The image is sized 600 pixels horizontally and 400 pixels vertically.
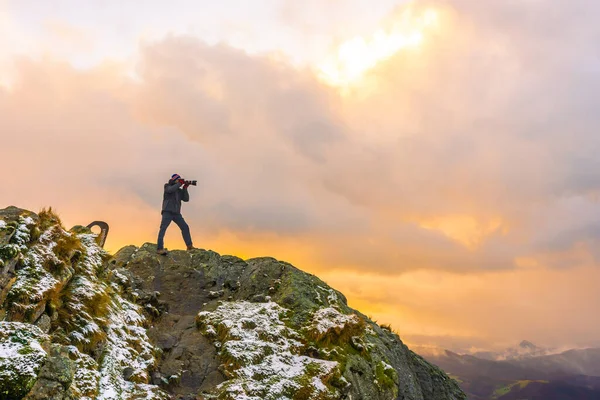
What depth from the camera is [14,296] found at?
12.2 meters

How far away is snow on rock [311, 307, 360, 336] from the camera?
17.2 metres

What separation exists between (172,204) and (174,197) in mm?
466

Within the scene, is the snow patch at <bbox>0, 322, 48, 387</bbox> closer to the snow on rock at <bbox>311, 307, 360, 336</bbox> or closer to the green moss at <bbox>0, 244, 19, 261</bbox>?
the green moss at <bbox>0, 244, 19, 261</bbox>

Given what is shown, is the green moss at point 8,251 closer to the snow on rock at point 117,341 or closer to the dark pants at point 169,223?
the snow on rock at point 117,341

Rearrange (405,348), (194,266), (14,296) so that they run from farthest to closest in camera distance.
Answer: (194,266), (405,348), (14,296)

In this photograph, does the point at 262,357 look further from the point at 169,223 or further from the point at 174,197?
the point at 174,197

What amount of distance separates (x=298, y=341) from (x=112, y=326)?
6.99 meters

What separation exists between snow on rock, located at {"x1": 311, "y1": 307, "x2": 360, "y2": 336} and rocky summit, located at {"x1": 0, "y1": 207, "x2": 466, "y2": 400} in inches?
2.1

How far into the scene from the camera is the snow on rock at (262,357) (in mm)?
14203

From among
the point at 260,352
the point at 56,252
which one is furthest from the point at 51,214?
the point at 260,352

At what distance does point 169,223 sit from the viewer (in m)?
26.4

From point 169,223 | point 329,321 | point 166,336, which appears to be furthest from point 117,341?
point 169,223

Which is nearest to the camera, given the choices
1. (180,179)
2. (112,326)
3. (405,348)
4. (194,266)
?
(112,326)

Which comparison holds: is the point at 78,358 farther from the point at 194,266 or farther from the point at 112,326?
the point at 194,266
